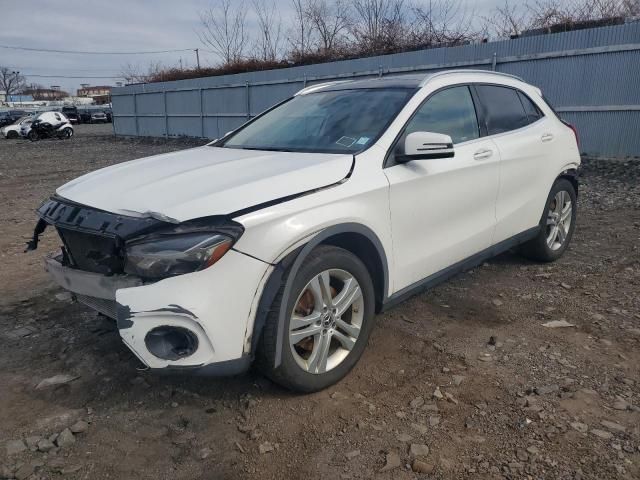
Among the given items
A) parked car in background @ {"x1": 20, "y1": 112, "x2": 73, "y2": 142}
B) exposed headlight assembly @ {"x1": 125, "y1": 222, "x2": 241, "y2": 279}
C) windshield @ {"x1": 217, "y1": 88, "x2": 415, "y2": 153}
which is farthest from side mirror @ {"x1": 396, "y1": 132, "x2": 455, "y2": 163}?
parked car in background @ {"x1": 20, "y1": 112, "x2": 73, "y2": 142}

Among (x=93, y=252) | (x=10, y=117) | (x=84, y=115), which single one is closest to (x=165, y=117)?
(x=93, y=252)

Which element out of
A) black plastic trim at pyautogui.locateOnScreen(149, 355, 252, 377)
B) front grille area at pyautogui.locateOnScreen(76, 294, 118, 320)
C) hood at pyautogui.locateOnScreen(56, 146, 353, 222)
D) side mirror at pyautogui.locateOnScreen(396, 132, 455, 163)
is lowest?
black plastic trim at pyautogui.locateOnScreen(149, 355, 252, 377)

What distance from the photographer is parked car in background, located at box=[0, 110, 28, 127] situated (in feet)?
136

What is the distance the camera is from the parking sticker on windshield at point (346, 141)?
10.1 ft

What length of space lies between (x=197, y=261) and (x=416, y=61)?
39.0ft

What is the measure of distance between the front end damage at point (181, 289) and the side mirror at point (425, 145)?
1156 mm

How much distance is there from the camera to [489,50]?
11.2m

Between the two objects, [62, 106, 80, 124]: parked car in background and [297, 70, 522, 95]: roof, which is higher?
[62, 106, 80, 124]: parked car in background

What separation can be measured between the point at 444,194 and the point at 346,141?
73 cm

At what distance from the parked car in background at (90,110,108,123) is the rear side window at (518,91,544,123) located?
168ft

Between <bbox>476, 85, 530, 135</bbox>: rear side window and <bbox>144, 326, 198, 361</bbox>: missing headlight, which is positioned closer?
<bbox>144, 326, 198, 361</bbox>: missing headlight

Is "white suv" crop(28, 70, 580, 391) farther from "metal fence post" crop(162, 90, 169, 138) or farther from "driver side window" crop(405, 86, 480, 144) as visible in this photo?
"metal fence post" crop(162, 90, 169, 138)

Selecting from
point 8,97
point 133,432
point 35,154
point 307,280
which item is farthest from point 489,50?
point 8,97

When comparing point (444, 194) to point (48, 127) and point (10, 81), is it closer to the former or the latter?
point (48, 127)
